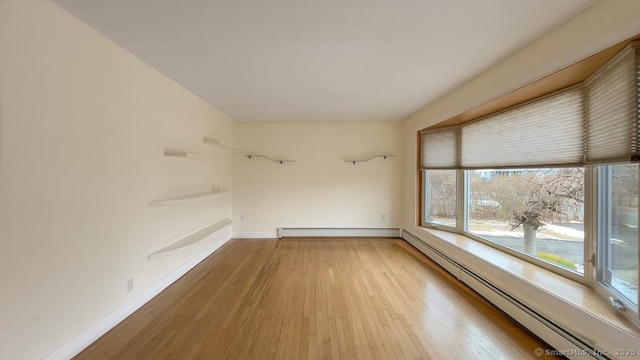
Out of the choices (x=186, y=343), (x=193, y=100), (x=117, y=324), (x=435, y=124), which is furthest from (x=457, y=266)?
(x=193, y=100)

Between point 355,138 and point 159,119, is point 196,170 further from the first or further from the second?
point 355,138

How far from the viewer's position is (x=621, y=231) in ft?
5.39

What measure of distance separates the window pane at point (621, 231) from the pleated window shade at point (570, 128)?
185 mm

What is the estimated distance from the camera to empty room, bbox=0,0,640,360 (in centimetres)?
148

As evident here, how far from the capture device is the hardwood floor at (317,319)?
1795 millimetres

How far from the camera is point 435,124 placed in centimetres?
370

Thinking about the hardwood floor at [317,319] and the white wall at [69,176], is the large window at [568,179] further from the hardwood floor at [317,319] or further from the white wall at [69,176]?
the white wall at [69,176]

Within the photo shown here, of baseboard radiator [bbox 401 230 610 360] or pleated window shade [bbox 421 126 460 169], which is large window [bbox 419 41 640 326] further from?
baseboard radiator [bbox 401 230 610 360]

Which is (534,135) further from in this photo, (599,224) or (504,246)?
(504,246)

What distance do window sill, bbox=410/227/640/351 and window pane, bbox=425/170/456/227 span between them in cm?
90

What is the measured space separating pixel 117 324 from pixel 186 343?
2.50 ft

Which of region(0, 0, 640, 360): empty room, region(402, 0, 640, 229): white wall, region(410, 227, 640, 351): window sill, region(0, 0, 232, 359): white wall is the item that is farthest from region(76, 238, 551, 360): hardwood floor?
region(402, 0, 640, 229): white wall

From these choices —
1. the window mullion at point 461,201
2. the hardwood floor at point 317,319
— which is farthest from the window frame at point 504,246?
the hardwood floor at point 317,319

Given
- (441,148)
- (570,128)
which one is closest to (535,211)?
(570,128)
